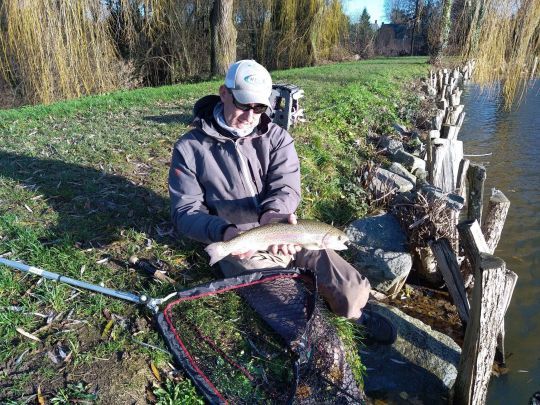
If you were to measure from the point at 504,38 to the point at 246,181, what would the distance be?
15.3 feet

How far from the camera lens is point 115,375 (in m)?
2.94

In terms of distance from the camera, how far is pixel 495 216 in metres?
5.00

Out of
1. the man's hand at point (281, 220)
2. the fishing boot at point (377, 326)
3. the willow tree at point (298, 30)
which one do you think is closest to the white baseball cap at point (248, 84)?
the man's hand at point (281, 220)

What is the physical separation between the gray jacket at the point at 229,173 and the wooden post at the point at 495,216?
8.45 feet

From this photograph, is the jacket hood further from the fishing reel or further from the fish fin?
the fishing reel

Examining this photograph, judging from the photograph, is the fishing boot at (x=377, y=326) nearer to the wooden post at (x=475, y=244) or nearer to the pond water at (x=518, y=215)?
the wooden post at (x=475, y=244)

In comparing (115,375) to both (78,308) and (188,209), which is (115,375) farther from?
(188,209)

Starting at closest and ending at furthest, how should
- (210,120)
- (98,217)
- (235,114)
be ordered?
(235,114)
(210,120)
(98,217)

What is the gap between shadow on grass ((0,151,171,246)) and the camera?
4.63 meters

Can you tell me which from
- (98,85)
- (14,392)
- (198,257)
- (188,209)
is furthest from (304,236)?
(98,85)

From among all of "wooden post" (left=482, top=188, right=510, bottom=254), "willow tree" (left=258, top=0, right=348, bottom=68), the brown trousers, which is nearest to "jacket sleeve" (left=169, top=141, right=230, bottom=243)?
the brown trousers

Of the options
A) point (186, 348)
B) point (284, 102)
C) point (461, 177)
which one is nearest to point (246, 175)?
point (186, 348)

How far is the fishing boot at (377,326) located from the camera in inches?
165

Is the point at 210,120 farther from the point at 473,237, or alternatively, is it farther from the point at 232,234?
the point at 473,237
